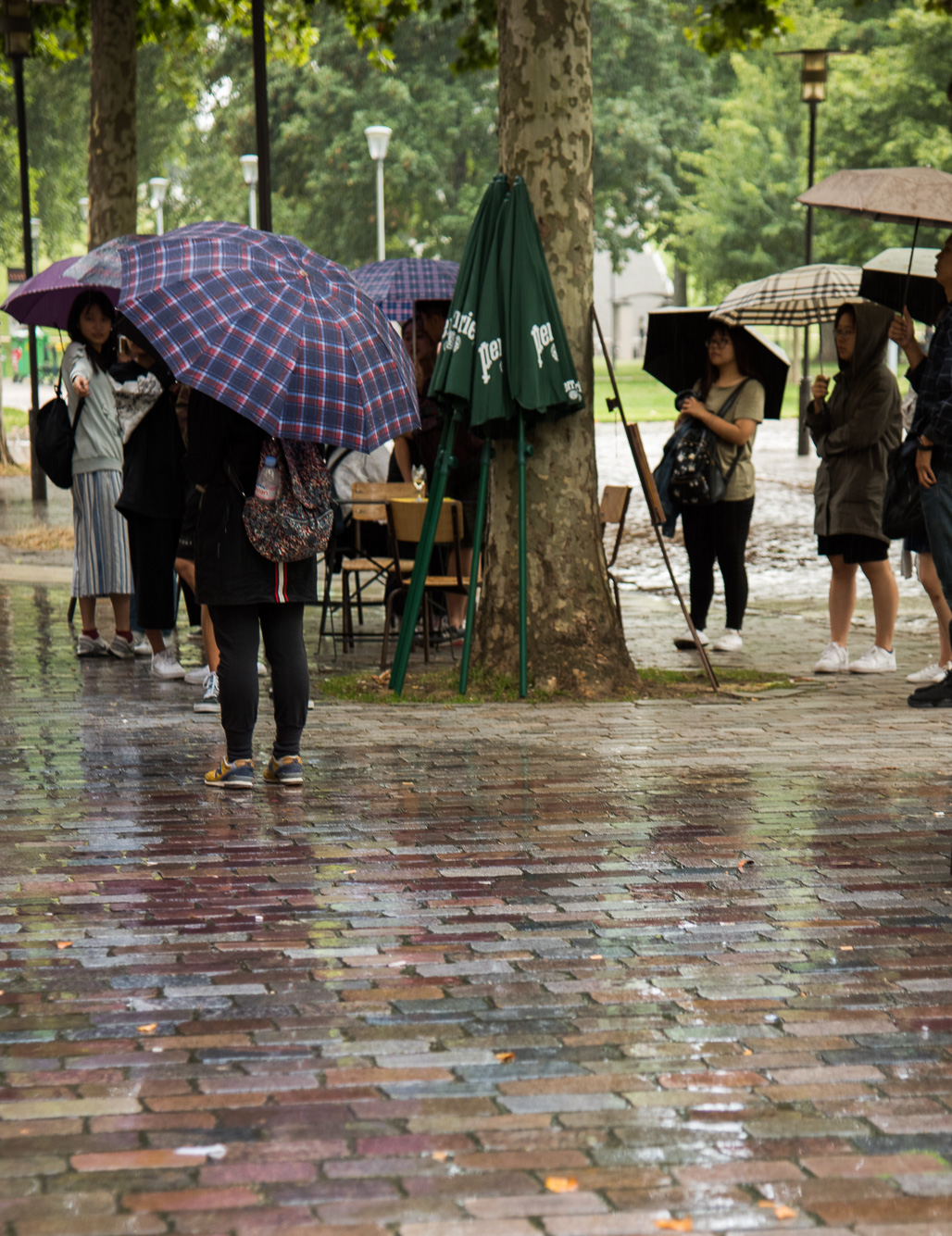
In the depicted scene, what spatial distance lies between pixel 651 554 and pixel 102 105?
704 cm

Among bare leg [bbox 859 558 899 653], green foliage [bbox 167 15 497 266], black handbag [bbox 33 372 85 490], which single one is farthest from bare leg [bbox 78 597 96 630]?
green foliage [bbox 167 15 497 266]

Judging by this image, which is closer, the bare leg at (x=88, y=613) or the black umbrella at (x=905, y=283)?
the black umbrella at (x=905, y=283)

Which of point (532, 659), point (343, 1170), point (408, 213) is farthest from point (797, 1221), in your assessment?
point (408, 213)

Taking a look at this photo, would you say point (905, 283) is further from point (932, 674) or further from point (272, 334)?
point (272, 334)

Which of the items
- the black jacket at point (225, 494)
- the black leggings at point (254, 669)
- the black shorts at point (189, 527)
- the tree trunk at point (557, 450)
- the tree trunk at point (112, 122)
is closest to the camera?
the black jacket at point (225, 494)

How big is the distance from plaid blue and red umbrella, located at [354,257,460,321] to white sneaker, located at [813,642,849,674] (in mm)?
4333

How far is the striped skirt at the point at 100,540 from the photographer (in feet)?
32.4

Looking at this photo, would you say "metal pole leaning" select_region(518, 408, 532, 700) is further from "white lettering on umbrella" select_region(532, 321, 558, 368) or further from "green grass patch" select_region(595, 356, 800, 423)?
"green grass patch" select_region(595, 356, 800, 423)

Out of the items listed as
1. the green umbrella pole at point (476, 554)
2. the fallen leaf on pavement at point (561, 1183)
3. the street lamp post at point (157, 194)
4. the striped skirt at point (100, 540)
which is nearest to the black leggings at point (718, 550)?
the green umbrella pole at point (476, 554)

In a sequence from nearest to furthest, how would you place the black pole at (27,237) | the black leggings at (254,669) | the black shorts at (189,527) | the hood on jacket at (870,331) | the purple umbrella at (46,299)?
the black leggings at (254,669), the black shorts at (189,527), the hood on jacket at (870,331), the purple umbrella at (46,299), the black pole at (27,237)

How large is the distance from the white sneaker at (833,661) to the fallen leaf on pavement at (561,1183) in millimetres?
6632

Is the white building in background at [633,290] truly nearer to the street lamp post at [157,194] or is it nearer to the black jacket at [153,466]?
the street lamp post at [157,194]

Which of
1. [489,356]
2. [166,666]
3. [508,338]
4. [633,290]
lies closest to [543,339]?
[508,338]

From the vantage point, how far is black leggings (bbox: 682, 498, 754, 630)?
398 inches
